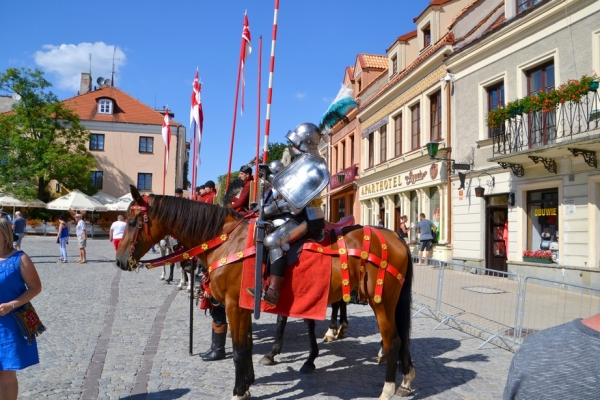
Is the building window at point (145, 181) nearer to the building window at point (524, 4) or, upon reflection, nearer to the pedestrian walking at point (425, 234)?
the pedestrian walking at point (425, 234)

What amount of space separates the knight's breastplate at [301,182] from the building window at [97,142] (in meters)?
40.1

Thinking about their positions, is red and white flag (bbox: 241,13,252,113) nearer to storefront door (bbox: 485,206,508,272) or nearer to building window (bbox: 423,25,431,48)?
storefront door (bbox: 485,206,508,272)

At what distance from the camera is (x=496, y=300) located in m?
7.39

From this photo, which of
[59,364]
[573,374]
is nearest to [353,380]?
[59,364]

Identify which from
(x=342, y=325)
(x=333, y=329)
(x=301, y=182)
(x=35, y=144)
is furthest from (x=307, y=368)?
(x=35, y=144)

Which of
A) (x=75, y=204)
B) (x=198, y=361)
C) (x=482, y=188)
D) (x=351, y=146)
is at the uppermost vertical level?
(x=351, y=146)

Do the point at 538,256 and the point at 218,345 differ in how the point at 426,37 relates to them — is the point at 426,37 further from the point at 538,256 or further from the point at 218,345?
the point at 218,345

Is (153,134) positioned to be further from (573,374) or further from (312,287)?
(573,374)

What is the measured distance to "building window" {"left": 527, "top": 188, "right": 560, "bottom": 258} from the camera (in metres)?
12.4

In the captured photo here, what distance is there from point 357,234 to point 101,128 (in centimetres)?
4033

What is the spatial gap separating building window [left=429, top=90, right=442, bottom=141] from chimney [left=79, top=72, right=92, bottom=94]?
4128 cm

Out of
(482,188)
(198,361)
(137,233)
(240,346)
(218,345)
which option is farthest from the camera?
(482,188)

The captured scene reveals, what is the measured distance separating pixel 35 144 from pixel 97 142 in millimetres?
6646

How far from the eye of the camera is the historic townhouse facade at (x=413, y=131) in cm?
1686
